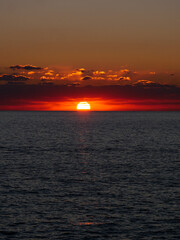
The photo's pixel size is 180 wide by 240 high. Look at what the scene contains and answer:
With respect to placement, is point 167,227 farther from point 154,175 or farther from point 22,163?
point 22,163

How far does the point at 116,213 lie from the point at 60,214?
4.32 meters

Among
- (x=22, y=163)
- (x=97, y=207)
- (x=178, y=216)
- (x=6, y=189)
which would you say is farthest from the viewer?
(x=22, y=163)

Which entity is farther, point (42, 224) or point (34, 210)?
point (34, 210)

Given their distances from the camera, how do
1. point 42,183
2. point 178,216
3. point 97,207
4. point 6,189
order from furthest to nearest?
1. point 42,183
2. point 6,189
3. point 97,207
4. point 178,216

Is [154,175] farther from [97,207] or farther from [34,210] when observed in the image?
[34,210]

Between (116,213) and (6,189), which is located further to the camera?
(6,189)

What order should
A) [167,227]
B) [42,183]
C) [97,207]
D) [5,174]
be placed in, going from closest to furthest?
[167,227]
[97,207]
[42,183]
[5,174]

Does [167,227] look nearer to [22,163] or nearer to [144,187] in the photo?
[144,187]

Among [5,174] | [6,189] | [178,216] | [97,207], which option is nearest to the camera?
[178,216]

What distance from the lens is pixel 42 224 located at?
29.7m

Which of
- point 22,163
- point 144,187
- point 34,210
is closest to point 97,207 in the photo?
point 34,210

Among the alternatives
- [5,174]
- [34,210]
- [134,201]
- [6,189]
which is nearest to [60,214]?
[34,210]

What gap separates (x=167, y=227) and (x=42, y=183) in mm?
17896

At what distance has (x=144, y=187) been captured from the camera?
138ft
